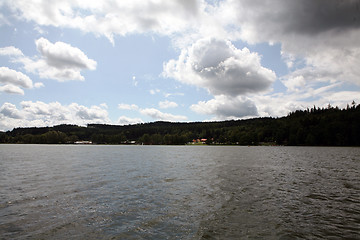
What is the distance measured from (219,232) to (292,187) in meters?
17.1

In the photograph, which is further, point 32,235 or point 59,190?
point 59,190

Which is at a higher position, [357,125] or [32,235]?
[357,125]

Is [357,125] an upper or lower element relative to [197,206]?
upper

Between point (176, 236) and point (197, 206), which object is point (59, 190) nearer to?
point (197, 206)

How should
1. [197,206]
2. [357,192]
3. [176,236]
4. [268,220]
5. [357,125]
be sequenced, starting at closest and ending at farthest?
1. [176,236]
2. [268,220]
3. [197,206]
4. [357,192]
5. [357,125]

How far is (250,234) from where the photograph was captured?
12.9 metres

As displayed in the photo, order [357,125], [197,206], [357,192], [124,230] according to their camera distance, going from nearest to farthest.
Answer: [124,230] → [197,206] → [357,192] → [357,125]

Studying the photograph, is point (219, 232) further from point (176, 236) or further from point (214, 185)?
point (214, 185)

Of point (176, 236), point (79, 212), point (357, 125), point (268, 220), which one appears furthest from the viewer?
point (357, 125)

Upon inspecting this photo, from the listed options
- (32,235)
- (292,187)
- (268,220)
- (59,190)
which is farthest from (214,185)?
(32,235)

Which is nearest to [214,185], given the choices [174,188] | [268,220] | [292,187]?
[174,188]

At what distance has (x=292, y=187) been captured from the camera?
26.6 m

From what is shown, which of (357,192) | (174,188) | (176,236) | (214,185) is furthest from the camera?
(214,185)

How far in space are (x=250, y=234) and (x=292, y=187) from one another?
1645 centimetres
